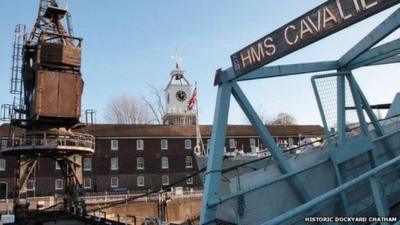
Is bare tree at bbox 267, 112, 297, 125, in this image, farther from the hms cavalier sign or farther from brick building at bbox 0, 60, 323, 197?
the hms cavalier sign

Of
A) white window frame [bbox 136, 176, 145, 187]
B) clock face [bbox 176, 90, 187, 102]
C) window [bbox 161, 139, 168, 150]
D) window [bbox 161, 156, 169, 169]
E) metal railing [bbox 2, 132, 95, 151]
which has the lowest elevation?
white window frame [bbox 136, 176, 145, 187]

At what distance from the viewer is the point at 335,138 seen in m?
8.80

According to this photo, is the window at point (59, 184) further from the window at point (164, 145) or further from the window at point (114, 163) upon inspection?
the window at point (164, 145)

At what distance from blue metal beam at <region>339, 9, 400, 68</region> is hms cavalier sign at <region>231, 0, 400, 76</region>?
0.94 metres

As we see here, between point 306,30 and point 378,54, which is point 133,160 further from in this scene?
point 306,30

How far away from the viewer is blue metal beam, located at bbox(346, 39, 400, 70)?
8.41 meters

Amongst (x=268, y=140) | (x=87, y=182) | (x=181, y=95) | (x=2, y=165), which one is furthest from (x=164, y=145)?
(x=268, y=140)

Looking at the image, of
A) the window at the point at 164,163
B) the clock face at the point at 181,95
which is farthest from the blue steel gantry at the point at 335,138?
the clock face at the point at 181,95

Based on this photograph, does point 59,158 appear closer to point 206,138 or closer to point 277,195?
point 277,195

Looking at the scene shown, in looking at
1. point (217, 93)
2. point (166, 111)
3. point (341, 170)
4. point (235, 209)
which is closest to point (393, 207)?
point (341, 170)

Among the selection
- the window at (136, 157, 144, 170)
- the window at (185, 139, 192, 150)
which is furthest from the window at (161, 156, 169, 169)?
the window at (185, 139, 192, 150)

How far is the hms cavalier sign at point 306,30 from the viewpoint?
5469mm

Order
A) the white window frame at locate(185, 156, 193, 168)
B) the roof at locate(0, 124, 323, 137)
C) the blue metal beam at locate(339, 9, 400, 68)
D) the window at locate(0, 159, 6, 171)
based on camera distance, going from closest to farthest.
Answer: the blue metal beam at locate(339, 9, 400, 68) → the window at locate(0, 159, 6, 171) → the roof at locate(0, 124, 323, 137) → the white window frame at locate(185, 156, 193, 168)

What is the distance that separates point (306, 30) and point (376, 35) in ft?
4.54
